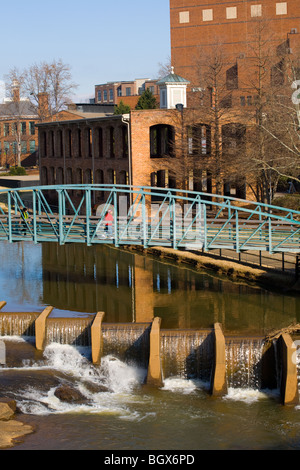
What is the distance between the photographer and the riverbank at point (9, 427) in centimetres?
1512

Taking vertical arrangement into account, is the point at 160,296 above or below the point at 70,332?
below

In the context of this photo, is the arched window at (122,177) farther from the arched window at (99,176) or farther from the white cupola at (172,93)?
the white cupola at (172,93)

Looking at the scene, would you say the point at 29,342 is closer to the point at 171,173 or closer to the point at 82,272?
the point at 82,272

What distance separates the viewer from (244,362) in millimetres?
18578

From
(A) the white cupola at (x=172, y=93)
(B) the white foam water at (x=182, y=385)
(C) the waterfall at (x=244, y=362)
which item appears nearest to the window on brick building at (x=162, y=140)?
(A) the white cupola at (x=172, y=93)

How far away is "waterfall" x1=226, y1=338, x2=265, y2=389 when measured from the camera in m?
18.4

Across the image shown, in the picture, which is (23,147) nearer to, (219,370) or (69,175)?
(69,175)

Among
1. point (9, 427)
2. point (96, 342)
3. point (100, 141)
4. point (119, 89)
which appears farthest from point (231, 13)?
point (9, 427)

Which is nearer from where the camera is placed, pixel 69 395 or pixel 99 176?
pixel 69 395

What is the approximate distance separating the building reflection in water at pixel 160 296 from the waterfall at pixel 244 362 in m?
3.11

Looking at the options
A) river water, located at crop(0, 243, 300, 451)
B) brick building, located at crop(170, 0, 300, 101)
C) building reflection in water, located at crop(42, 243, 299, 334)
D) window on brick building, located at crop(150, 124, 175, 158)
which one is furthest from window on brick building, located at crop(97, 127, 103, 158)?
brick building, located at crop(170, 0, 300, 101)

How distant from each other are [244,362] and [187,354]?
1652mm

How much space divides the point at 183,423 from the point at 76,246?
23998 mm
